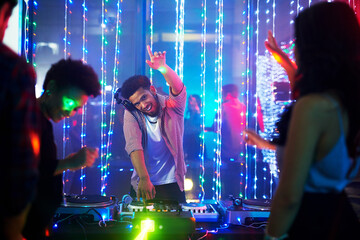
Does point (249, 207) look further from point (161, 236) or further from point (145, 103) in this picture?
point (145, 103)

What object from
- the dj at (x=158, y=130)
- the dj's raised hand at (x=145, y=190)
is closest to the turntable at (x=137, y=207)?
the dj's raised hand at (x=145, y=190)

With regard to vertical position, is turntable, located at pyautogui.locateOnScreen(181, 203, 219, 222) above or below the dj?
below

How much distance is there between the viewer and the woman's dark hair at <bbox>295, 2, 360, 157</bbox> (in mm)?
962

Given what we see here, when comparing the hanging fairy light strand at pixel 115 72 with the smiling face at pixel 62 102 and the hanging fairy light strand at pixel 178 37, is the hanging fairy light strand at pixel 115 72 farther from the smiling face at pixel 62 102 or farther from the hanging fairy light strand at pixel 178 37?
the smiling face at pixel 62 102

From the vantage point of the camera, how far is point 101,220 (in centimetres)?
177

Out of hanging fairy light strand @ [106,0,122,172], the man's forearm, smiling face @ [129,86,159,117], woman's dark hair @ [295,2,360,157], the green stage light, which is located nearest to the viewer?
woman's dark hair @ [295,2,360,157]

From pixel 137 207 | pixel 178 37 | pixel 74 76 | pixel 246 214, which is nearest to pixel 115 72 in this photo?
pixel 178 37

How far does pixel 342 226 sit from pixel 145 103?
6.09 feet

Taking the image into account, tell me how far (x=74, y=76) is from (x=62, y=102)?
134 millimetres

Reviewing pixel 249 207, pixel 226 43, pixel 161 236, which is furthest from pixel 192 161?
pixel 161 236

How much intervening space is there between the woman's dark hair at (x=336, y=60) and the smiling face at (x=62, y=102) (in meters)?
0.99

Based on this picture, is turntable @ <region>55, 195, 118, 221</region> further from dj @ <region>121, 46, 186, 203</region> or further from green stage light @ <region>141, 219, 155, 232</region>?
dj @ <region>121, 46, 186, 203</region>

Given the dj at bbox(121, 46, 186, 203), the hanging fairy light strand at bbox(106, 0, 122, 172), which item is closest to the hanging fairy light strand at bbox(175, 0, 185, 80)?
the hanging fairy light strand at bbox(106, 0, 122, 172)

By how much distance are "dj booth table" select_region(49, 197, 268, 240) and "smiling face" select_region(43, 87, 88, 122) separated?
0.60 metres
